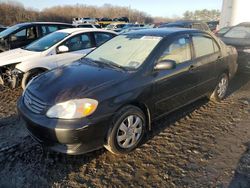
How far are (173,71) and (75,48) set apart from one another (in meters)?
3.28

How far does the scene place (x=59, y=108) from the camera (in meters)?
2.81

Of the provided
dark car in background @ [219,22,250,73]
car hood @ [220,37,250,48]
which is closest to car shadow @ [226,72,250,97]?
dark car in background @ [219,22,250,73]

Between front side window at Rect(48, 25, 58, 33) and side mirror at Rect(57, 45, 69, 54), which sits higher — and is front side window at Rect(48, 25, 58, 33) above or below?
above

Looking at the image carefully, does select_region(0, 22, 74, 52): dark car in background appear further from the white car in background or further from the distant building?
the distant building

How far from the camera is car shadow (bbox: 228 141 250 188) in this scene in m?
2.71

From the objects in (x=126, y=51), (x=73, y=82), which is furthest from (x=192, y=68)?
(x=73, y=82)

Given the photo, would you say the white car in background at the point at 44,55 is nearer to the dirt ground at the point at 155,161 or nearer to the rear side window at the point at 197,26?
the dirt ground at the point at 155,161

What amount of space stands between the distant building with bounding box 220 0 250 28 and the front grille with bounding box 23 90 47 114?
45.0 feet

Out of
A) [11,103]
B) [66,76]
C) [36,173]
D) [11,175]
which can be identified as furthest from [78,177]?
[11,103]

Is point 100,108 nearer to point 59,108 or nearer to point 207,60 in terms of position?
point 59,108

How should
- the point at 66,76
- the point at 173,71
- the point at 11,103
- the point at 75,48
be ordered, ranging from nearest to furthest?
the point at 66,76 < the point at 173,71 < the point at 11,103 < the point at 75,48

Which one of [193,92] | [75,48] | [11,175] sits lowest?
[11,175]

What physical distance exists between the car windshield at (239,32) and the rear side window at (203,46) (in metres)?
3.28

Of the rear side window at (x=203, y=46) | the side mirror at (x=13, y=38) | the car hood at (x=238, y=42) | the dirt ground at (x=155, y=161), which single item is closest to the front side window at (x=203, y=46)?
the rear side window at (x=203, y=46)
